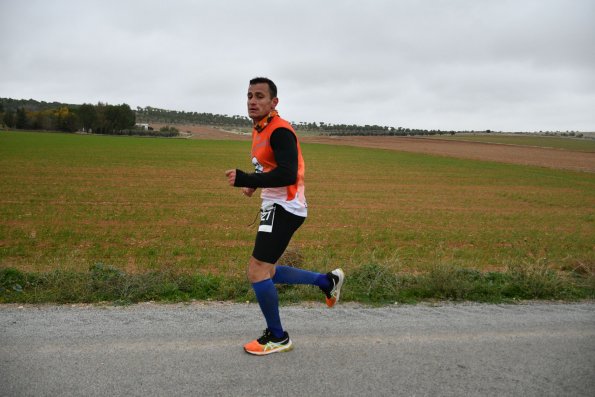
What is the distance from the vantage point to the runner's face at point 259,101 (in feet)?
11.0

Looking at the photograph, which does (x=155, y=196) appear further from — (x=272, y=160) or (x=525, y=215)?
(x=272, y=160)

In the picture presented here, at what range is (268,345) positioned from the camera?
3.31m

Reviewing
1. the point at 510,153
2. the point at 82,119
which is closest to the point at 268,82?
the point at 510,153

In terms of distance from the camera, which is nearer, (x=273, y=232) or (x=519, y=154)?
(x=273, y=232)

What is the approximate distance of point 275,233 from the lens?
3.36m

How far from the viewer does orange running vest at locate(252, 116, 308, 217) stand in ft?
10.9

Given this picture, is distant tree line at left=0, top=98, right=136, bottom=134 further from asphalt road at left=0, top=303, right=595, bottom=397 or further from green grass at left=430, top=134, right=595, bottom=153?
asphalt road at left=0, top=303, right=595, bottom=397

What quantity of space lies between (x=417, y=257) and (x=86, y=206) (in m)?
12.1

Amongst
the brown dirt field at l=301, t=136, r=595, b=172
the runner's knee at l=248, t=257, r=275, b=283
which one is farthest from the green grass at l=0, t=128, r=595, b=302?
the brown dirt field at l=301, t=136, r=595, b=172

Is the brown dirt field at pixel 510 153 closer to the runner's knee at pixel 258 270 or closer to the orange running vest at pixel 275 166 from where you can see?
the orange running vest at pixel 275 166

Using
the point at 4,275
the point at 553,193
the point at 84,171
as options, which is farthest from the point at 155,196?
the point at 553,193

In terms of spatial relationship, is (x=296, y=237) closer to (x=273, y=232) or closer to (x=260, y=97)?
(x=273, y=232)

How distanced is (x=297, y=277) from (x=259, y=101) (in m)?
1.62

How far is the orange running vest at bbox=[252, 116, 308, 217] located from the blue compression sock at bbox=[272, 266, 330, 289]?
694 mm
